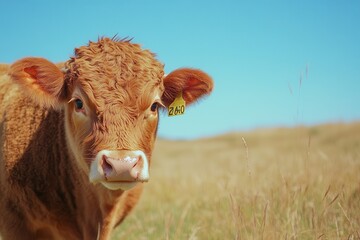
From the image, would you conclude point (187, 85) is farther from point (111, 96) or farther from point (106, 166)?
point (106, 166)

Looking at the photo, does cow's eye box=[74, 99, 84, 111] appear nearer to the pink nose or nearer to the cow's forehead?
the cow's forehead

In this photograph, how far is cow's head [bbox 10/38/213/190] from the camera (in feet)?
9.62

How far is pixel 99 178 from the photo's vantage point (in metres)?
2.90

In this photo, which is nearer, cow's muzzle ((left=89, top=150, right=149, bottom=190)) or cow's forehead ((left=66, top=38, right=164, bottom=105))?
cow's muzzle ((left=89, top=150, right=149, bottom=190))

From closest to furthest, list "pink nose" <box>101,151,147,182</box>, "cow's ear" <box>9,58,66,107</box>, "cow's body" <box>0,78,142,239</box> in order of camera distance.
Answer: "pink nose" <box>101,151,147,182</box>, "cow's ear" <box>9,58,66,107</box>, "cow's body" <box>0,78,142,239</box>

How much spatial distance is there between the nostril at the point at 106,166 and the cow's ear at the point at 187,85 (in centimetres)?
127

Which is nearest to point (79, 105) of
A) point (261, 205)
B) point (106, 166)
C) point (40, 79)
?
point (40, 79)

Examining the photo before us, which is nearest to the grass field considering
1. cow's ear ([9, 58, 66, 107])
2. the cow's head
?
the cow's head

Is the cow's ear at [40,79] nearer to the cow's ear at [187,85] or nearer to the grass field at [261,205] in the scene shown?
the cow's ear at [187,85]

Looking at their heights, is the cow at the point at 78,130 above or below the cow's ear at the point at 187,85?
below

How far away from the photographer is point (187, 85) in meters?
4.14

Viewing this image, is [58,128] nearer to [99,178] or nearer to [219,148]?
[99,178]

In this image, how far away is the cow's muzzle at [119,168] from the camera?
281 cm

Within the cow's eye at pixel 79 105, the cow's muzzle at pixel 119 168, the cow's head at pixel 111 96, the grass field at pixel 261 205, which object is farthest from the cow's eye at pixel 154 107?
the grass field at pixel 261 205
